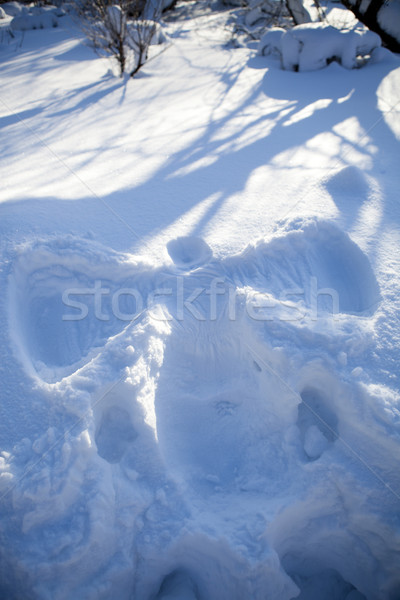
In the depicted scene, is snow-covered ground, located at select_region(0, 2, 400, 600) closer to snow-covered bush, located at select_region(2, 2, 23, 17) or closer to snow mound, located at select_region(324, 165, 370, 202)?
snow mound, located at select_region(324, 165, 370, 202)

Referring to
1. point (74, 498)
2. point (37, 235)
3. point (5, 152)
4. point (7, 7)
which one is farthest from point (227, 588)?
point (7, 7)

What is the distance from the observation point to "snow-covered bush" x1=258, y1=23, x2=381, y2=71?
4.48 m

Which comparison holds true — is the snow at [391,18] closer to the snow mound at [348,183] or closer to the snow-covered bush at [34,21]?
the snow mound at [348,183]

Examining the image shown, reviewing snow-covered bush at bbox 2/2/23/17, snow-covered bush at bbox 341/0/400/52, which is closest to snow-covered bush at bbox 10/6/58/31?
snow-covered bush at bbox 2/2/23/17

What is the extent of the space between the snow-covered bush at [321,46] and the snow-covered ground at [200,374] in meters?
2.34

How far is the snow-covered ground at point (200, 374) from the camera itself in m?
1.32

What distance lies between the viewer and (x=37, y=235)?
2.06m

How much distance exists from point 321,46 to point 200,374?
467 cm

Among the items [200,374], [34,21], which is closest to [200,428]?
[200,374]

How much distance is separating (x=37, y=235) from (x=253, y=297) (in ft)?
4.15

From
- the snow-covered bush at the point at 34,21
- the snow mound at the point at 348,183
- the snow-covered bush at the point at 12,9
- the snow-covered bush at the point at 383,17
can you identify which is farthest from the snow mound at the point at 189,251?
the snow-covered bush at the point at 12,9

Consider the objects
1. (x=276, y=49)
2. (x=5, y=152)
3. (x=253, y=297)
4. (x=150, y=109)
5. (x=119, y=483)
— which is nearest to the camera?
(x=119, y=483)

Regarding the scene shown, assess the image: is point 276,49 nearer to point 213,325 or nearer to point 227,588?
Answer: point 213,325

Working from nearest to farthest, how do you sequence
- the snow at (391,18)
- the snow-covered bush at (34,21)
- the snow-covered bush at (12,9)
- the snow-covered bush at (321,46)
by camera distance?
the snow-covered bush at (321,46)
the snow at (391,18)
the snow-covered bush at (34,21)
the snow-covered bush at (12,9)
